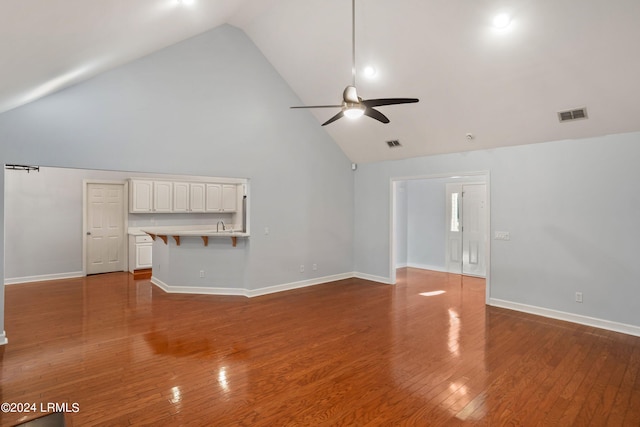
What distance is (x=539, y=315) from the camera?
15.2ft

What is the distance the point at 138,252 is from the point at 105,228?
0.89m

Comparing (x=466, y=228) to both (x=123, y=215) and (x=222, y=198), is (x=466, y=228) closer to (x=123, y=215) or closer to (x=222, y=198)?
(x=222, y=198)

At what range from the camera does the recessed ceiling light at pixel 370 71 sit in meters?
4.65

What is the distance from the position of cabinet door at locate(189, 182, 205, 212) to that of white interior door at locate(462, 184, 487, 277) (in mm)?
6267

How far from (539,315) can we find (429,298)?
5.00ft

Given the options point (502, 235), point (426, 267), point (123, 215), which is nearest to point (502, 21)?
point (502, 235)

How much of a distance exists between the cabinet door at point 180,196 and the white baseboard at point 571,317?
6.83 metres

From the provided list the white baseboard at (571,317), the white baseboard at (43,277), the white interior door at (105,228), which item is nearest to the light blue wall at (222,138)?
the white baseboard at (571,317)

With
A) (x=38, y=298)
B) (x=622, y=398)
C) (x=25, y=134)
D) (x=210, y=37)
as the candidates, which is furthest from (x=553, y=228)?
(x=38, y=298)

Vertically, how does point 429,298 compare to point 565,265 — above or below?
below

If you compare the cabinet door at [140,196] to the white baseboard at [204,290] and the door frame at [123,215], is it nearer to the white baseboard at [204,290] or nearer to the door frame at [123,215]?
the door frame at [123,215]

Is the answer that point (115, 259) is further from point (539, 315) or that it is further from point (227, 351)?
point (539, 315)

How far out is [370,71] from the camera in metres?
4.68

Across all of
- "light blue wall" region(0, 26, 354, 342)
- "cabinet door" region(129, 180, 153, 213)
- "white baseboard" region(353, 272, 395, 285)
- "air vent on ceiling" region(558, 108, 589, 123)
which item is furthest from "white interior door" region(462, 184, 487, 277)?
"cabinet door" region(129, 180, 153, 213)
